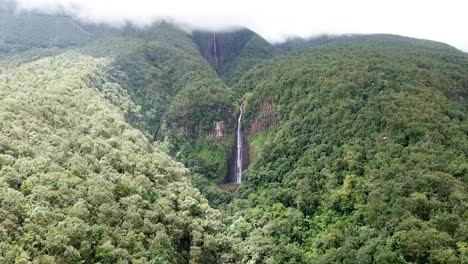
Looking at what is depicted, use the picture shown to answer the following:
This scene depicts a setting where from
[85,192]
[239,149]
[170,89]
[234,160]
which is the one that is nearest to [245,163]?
[234,160]

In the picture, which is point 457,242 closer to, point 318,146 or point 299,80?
point 318,146

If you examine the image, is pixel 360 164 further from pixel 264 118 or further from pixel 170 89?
pixel 170 89

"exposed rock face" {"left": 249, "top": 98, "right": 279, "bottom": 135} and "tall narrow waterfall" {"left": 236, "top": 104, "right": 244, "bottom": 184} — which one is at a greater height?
"exposed rock face" {"left": 249, "top": 98, "right": 279, "bottom": 135}

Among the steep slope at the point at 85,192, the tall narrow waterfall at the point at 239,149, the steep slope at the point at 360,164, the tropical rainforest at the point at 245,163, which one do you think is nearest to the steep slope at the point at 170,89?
the tropical rainforest at the point at 245,163

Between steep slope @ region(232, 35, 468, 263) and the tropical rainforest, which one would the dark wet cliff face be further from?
steep slope @ region(232, 35, 468, 263)

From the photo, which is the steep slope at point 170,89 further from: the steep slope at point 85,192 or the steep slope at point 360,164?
the steep slope at point 85,192

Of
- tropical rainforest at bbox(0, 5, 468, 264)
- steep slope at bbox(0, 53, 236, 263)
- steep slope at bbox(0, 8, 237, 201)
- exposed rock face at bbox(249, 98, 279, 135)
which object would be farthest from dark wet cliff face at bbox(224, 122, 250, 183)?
steep slope at bbox(0, 53, 236, 263)
